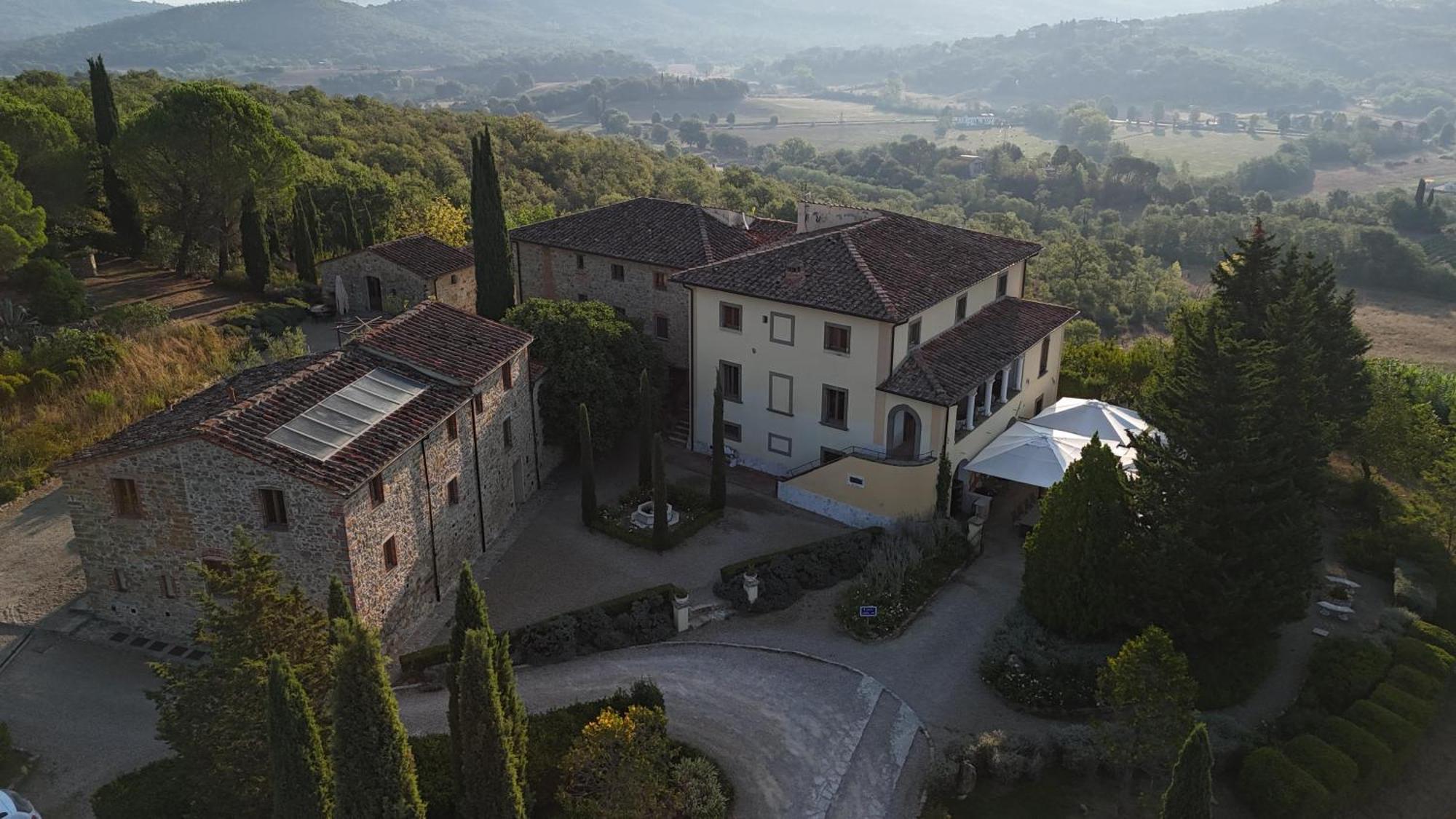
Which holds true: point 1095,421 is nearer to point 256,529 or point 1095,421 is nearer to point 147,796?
point 256,529

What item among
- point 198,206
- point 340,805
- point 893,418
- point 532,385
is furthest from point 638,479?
point 198,206

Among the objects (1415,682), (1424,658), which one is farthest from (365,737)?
(1424,658)

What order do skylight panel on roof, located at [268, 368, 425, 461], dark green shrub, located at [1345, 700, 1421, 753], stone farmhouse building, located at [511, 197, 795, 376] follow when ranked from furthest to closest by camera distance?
stone farmhouse building, located at [511, 197, 795, 376]
skylight panel on roof, located at [268, 368, 425, 461]
dark green shrub, located at [1345, 700, 1421, 753]

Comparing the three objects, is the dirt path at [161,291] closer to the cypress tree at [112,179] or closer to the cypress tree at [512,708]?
the cypress tree at [112,179]

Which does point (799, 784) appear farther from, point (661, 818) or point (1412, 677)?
point (1412, 677)

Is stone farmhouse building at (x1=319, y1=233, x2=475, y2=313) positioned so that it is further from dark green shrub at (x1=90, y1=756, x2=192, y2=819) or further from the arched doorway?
dark green shrub at (x1=90, y1=756, x2=192, y2=819)

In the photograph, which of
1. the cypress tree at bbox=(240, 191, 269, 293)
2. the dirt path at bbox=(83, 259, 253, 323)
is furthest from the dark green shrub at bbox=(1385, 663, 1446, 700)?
the cypress tree at bbox=(240, 191, 269, 293)
